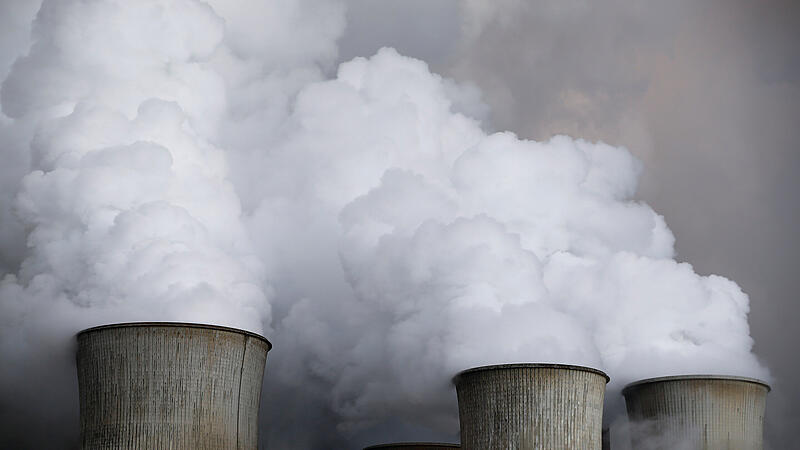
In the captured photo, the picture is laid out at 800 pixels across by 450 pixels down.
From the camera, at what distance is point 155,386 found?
16.4 m

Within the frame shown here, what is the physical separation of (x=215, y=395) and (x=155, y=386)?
0.99 metres

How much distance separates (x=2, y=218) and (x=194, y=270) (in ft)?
15.6

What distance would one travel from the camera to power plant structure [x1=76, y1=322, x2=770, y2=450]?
1642cm

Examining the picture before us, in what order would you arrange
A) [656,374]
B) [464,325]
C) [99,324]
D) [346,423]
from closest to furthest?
1. [99,324]
2. [464,325]
3. [656,374]
4. [346,423]

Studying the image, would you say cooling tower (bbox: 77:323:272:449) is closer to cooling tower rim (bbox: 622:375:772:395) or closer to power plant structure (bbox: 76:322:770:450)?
power plant structure (bbox: 76:322:770:450)

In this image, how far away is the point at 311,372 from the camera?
23.7 m

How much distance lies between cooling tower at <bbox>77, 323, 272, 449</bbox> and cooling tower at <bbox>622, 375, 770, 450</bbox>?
870 cm

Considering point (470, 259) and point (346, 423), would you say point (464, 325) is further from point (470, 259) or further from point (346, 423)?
point (346, 423)

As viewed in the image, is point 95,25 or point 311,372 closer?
point 95,25

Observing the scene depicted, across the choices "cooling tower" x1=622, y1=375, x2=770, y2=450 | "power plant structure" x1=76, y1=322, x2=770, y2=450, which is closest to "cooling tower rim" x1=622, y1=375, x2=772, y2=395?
"cooling tower" x1=622, y1=375, x2=770, y2=450

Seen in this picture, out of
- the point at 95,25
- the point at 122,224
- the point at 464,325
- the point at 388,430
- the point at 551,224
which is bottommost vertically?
the point at 388,430

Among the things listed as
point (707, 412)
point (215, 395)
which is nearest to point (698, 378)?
point (707, 412)

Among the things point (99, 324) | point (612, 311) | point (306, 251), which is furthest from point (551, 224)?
point (99, 324)

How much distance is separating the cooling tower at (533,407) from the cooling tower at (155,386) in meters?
4.32
